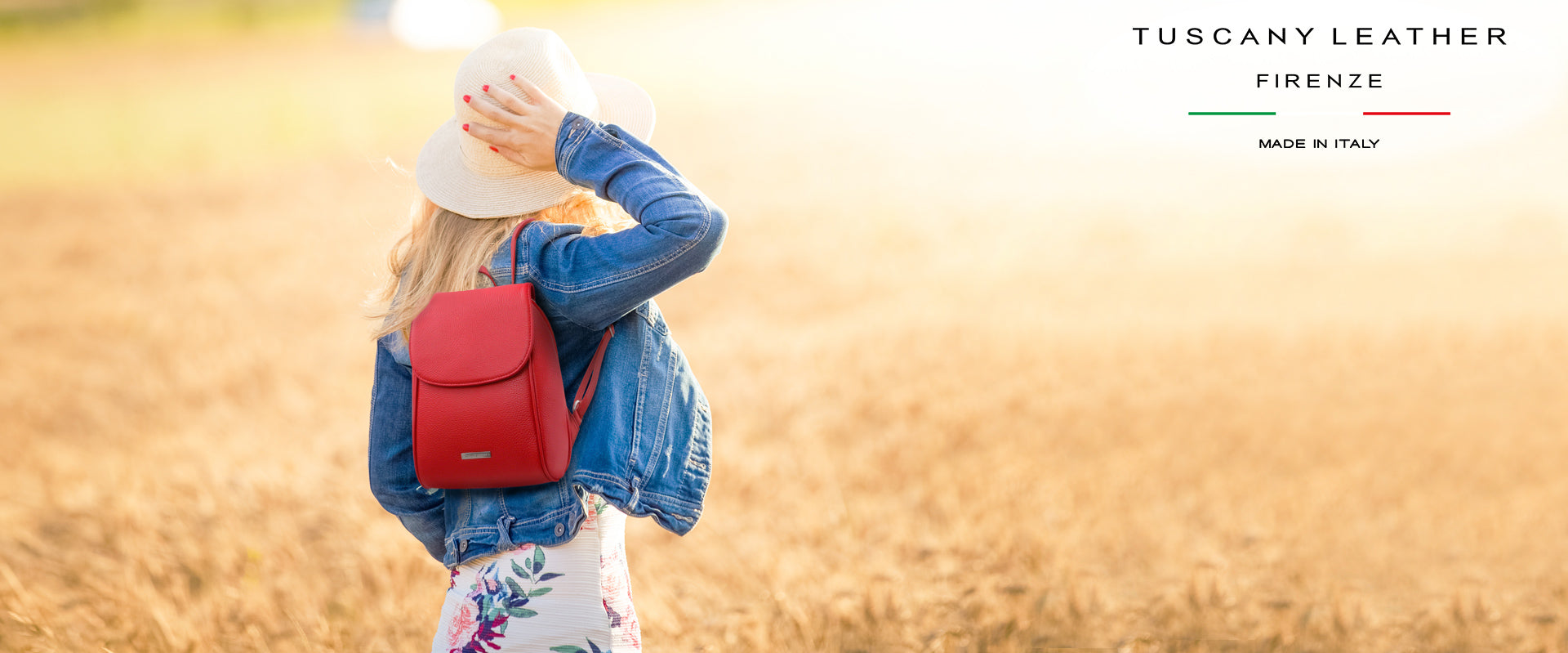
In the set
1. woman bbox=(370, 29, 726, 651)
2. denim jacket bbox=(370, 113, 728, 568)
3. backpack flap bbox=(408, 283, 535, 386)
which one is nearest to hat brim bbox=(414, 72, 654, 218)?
woman bbox=(370, 29, 726, 651)

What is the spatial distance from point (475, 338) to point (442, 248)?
1.13 ft

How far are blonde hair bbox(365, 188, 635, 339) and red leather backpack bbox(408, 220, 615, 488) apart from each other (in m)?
0.14

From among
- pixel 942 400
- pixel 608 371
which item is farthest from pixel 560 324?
pixel 942 400

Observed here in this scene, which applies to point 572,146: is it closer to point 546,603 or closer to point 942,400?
point 546,603

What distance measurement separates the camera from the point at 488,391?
7.39ft

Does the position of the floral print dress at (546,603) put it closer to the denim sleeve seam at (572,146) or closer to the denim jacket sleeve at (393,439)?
the denim jacket sleeve at (393,439)

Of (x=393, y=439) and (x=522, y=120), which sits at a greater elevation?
(x=522, y=120)

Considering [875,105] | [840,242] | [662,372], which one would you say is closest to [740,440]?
[662,372]

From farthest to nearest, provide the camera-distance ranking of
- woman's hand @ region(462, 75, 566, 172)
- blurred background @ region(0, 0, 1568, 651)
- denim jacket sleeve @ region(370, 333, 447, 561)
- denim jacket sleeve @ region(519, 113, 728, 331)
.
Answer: blurred background @ region(0, 0, 1568, 651)
denim jacket sleeve @ region(370, 333, 447, 561)
woman's hand @ region(462, 75, 566, 172)
denim jacket sleeve @ region(519, 113, 728, 331)

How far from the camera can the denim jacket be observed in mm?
2254

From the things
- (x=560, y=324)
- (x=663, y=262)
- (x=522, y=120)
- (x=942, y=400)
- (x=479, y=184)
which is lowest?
(x=942, y=400)

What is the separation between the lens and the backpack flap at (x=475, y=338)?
7.34 ft

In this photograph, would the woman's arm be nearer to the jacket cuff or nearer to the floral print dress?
the jacket cuff

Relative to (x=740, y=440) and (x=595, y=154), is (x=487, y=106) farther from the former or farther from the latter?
(x=740, y=440)
